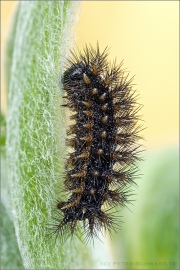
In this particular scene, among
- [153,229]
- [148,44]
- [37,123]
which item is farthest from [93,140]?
[148,44]

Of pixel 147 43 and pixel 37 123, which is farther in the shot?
pixel 147 43

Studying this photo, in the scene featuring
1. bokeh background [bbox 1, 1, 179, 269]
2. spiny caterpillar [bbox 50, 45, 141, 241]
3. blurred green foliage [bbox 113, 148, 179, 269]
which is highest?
bokeh background [bbox 1, 1, 179, 269]

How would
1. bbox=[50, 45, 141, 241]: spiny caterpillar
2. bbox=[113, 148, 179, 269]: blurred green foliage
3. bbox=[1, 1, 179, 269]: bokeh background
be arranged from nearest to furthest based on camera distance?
bbox=[50, 45, 141, 241]: spiny caterpillar < bbox=[113, 148, 179, 269]: blurred green foliage < bbox=[1, 1, 179, 269]: bokeh background

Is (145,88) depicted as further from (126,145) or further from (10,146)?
(10,146)

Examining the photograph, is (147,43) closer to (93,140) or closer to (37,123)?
(93,140)

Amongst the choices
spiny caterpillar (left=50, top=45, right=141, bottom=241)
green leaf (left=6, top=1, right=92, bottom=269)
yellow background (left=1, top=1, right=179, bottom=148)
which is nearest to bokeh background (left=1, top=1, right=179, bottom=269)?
yellow background (left=1, top=1, right=179, bottom=148)

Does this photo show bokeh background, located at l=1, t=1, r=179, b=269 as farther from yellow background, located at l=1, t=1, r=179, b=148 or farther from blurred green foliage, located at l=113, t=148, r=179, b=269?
blurred green foliage, located at l=113, t=148, r=179, b=269

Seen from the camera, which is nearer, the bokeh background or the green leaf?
the green leaf

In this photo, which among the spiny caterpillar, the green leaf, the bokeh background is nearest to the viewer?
the green leaf
